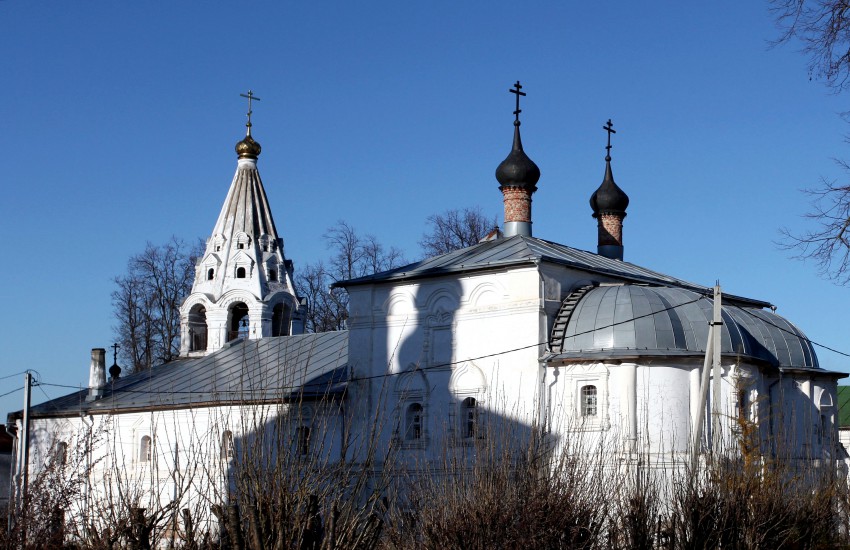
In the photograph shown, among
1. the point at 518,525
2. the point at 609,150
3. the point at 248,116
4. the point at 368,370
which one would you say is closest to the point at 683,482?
the point at 518,525

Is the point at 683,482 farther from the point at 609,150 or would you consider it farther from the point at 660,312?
the point at 609,150

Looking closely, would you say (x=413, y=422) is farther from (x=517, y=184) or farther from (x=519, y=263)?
(x=517, y=184)

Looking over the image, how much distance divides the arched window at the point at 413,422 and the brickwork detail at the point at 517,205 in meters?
4.79

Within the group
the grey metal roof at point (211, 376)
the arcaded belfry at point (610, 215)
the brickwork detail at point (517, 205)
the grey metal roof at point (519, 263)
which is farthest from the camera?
the arcaded belfry at point (610, 215)

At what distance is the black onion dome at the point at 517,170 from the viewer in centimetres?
2169

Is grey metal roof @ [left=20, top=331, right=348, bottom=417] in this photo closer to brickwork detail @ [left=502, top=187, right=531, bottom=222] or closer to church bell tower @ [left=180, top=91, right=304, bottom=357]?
church bell tower @ [left=180, top=91, right=304, bottom=357]

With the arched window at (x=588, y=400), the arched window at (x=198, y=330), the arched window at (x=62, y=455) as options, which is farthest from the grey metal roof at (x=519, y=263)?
the arched window at (x=198, y=330)

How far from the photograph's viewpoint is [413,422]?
1875 centimetres

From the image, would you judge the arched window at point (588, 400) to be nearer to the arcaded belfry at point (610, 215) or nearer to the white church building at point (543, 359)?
the white church building at point (543, 359)

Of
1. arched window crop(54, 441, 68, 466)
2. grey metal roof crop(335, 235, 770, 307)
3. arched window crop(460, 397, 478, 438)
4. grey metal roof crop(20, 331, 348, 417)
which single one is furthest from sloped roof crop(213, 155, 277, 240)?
arched window crop(54, 441, 68, 466)

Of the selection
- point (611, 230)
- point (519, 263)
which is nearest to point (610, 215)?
point (611, 230)

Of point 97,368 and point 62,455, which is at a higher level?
point 97,368

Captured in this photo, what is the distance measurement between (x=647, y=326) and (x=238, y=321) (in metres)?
13.5

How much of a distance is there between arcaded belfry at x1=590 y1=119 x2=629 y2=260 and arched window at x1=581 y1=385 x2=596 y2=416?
24.7 feet
